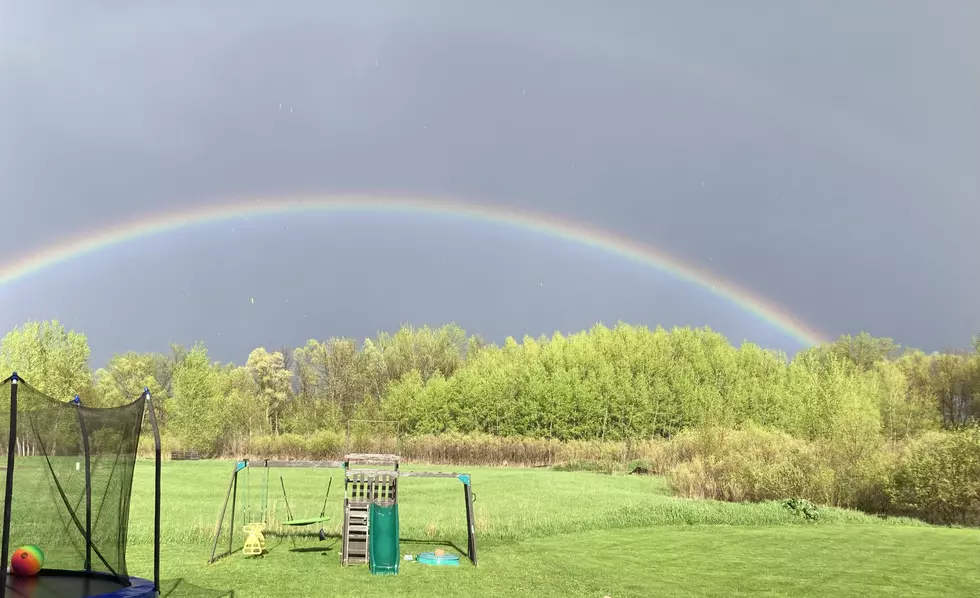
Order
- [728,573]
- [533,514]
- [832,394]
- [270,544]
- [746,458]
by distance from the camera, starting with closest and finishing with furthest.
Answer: [728,573], [270,544], [533,514], [746,458], [832,394]

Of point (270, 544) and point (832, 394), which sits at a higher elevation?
point (832, 394)

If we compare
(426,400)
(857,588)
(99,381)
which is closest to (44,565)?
(857,588)

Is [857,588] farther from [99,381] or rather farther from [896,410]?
[99,381]

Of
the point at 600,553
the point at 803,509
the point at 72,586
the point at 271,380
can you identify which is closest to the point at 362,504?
the point at 600,553

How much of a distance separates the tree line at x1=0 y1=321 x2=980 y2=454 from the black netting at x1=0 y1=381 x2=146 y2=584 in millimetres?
36748

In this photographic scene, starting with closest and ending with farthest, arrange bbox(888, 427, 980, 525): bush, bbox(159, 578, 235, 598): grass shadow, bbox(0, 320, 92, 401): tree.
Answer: bbox(159, 578, 235, 598): grass shadow < bbox(888, 427, 980, 525): bush < bbox(0, 320, 92, 401): tree

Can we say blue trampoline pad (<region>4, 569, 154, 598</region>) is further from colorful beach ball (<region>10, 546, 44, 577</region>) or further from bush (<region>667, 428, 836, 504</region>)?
bush (<region>667, 428, 836, 504</region>)

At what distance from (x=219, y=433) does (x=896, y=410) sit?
4442 centimetres

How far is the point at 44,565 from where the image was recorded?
6895 mm

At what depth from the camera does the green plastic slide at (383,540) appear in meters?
11.0

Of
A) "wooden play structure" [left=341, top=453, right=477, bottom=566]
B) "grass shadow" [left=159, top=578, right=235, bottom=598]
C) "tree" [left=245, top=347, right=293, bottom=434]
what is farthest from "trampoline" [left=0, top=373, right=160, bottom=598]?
"tree" [left=245, top=347, right=293, bottom=434]

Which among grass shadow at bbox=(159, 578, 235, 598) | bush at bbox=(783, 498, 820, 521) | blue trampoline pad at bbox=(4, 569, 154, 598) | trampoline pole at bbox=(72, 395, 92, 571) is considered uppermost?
trampoline pole at bbox=(72, 395, 92, 571)

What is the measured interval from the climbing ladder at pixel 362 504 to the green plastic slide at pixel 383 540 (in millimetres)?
142

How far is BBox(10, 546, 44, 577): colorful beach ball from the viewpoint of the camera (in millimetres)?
6520
